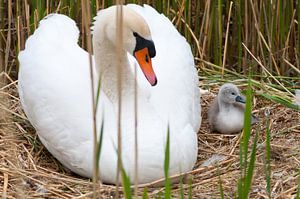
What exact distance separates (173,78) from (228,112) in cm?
41

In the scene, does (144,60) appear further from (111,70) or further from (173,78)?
(173,78)

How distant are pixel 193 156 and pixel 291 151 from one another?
0.50 m

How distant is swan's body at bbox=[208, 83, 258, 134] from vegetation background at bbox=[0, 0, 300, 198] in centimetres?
5

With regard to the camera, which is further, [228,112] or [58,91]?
[228,112]

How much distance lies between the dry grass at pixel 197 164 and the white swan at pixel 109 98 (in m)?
0.09

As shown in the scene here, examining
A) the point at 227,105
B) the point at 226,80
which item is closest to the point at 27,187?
the point at 227,105

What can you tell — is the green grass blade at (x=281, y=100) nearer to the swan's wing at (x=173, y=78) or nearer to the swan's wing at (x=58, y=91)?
the swan's wing at (x=173, y=78)

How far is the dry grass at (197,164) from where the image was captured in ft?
11.6

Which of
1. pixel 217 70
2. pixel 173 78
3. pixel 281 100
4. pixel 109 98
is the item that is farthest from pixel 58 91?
pixel 217 70

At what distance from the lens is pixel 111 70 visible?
3.88 metres

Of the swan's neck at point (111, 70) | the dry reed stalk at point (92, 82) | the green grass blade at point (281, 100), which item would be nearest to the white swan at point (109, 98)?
the swan's neck at point (111, 70)

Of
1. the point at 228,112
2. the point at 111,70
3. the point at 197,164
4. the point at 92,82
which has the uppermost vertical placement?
the point at 92,82

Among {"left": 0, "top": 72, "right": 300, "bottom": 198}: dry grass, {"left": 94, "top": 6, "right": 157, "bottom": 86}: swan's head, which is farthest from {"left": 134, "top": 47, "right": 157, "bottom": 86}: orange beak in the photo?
{"left": 0, "top": 72, "right": 300, "bottom": 198}: dry grass

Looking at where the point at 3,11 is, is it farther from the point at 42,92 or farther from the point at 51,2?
the point at 42,92
